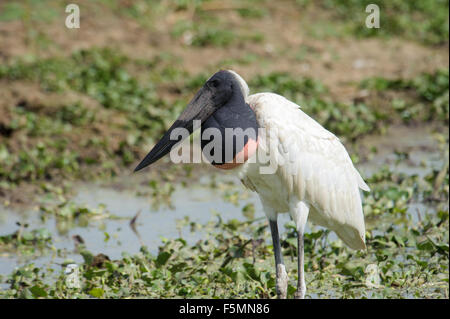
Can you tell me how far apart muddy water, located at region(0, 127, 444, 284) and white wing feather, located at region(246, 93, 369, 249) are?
128cm

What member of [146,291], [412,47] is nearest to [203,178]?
[146,291]

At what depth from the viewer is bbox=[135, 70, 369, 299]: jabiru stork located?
4719 mm

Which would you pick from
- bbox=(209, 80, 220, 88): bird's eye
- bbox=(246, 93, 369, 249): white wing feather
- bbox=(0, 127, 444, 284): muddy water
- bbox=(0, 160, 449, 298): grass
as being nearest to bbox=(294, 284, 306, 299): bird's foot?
bbox=(0, 160, 449, 298): grass

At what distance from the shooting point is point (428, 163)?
25.7ft

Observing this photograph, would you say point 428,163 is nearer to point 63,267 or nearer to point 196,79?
point 196,79

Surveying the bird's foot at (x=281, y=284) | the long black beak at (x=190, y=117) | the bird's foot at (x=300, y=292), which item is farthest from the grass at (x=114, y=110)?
the bird's foot at (x=300, y=292)

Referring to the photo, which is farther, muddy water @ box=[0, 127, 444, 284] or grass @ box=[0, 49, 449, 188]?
grass @ box=[0, 49, 449, 188]

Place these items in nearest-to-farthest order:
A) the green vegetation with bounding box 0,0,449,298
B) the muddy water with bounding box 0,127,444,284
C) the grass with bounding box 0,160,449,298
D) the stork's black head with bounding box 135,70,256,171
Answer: the stork's black head with bounding box 135,70,256,171, the grass with bounding box 0,160,449,298, the green vegetation with bounding box 0,0,449,298, the muddy water with bounding box 0,127,444,284

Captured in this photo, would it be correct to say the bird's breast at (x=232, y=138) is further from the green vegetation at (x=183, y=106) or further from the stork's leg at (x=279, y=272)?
the green vegetation at (x=183, y=106)

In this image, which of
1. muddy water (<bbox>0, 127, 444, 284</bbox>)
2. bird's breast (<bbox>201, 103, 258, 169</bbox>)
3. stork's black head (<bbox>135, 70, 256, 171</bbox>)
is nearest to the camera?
bird's breast (<bbox>201, 103, 258, 169</bbox>)

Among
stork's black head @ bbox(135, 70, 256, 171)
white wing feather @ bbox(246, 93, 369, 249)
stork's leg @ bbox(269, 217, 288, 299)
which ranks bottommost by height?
stork's leg @ bbox(269, 217, 288, 299)

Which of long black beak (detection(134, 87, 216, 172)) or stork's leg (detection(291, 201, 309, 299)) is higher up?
long black beak (detection(134, 87, 216, 172))

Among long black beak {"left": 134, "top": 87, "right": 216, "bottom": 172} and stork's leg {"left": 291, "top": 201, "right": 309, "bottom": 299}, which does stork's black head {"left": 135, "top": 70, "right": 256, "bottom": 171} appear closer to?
long black beak {"left": 134, "top": 87, "right": 216, "bottom": 172}

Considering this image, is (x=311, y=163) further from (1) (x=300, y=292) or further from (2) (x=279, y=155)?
(1) (x=300, y=292)
